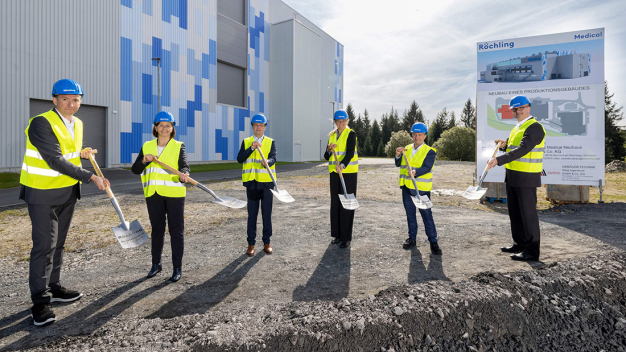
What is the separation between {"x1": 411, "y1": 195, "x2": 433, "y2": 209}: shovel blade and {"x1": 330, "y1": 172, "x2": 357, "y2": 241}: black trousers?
953 mm

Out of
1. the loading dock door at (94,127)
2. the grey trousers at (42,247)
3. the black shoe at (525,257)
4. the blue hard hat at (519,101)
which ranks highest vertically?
the loading dock door at (94,127)

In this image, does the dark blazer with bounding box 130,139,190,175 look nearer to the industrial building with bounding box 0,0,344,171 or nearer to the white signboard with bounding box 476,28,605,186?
the white signboard with bounding box 476,28,605,186

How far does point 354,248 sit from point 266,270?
1.57 metres

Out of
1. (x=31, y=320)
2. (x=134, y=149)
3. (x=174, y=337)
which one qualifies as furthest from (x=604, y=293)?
(x=134, y=149)

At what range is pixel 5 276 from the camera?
13.9ft

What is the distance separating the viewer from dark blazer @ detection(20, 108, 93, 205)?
309 centimetres

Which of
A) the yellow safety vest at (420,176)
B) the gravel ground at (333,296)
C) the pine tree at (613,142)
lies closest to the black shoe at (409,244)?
the gravel ground at (333,296)

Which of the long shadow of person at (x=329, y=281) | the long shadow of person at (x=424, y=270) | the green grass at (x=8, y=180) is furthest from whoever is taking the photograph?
the green grass at (x=8, y=180)

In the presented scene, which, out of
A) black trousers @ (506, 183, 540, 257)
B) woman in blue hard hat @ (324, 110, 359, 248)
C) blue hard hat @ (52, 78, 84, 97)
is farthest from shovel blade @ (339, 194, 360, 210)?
blue hard hat @ (52, 78, 84, 97)

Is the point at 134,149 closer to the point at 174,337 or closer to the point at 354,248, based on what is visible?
the point at 354,248

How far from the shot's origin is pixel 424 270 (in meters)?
4.43

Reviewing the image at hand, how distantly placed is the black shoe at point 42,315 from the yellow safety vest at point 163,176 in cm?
135

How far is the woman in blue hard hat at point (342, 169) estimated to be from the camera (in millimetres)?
5431

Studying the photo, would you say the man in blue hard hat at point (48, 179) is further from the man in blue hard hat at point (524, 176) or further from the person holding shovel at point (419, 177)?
the man in blue hard hat at point (524, 176)
